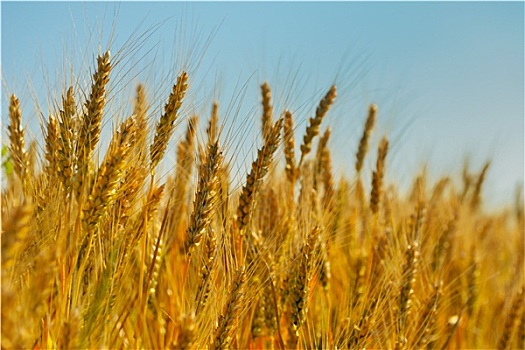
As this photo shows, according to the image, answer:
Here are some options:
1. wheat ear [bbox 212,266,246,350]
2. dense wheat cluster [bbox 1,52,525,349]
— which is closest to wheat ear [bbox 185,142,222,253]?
dense wheat cluster [bbox 1,52,525,349]

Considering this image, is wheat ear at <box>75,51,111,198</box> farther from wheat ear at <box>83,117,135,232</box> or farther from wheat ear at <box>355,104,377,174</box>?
wheat ear at <box>355,104,377,174</box>

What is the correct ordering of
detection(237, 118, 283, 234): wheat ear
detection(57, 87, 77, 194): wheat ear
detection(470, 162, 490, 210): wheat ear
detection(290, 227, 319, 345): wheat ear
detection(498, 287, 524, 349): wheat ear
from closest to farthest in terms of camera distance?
detection(57, 87, 77, 194): wheat ear < detection(290, 227, 319, 345): wheat ear < detection(237, 118, 283, 234): wheat ear < detection(498, 287, 524, 349): wheat ear < detection(470, 162, 490, 210): wheat ear

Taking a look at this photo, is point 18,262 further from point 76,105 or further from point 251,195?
point 251,195

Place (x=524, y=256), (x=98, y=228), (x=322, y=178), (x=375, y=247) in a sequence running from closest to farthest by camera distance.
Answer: (x=98, y=228), (x=375, y=247), (x=322, y=178), (x=524, y=256)

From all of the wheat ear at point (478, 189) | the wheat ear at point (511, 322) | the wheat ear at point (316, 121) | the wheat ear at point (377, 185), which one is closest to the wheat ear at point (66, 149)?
the wheat ear at point (316, 121)

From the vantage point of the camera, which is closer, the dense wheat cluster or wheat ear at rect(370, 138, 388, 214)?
the dense wheat cluster

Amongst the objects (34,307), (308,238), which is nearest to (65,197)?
(34,307)

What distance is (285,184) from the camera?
2549 millimetres

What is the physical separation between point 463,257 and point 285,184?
1.59 m

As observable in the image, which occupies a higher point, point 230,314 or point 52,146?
point 52,146

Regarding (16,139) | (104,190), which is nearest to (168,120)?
(104,190)

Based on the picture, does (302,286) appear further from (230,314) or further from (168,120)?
(168,120)

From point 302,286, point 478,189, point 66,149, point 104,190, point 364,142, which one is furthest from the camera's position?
point 478,189

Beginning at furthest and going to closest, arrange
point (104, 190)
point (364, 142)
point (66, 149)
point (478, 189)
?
point (478, 189) < point (364, 142) < point (66, 149) < point (104, 190)
